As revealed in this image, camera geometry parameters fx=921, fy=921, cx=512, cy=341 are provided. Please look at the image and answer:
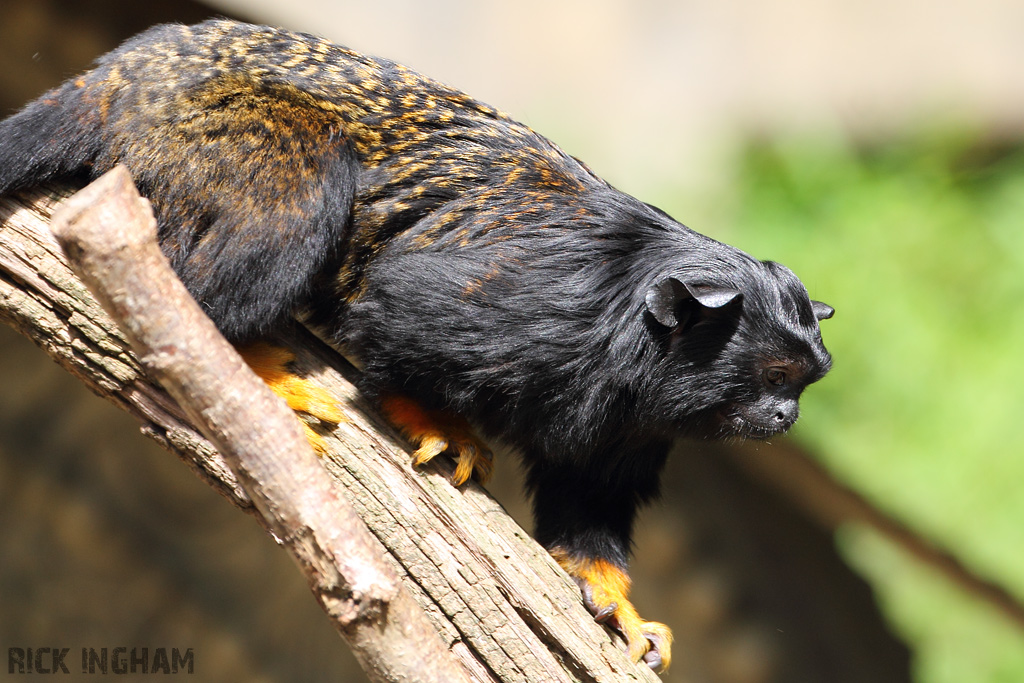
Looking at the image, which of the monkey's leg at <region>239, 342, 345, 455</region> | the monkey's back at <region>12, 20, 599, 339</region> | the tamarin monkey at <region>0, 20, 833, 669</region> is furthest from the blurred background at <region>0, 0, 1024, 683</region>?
the monkey's leg at <region>239, 342, 345, 455</region>

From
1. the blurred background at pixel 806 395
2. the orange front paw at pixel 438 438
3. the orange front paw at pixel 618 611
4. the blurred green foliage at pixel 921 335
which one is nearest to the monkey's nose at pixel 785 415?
the blurred background at pixel 806 395

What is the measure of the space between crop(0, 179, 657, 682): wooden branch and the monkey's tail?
0.36 feet

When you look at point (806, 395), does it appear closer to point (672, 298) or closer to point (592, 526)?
point (592, 526)

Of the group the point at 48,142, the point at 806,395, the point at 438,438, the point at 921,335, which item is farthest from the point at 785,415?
the point at 921,335

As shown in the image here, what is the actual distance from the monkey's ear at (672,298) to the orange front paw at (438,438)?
32.9 inches

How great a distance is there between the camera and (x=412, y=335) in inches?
129

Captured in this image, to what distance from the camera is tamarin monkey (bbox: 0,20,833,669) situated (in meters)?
3.17

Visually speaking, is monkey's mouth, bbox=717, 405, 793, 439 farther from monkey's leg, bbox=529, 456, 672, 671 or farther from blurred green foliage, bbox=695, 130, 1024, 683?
blurred green foliage, bbox=695, 130, 1024, 683

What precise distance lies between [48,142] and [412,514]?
181 cm

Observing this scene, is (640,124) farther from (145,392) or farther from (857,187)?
(145,392)

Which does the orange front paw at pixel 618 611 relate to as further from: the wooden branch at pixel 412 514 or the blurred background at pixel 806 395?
the blurred background at pixel 806 395

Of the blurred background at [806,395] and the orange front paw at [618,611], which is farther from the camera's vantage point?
the blurred background at [806,395]

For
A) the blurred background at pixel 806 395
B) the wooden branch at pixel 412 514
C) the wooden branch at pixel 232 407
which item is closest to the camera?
the wooden branch at pixel 232 407

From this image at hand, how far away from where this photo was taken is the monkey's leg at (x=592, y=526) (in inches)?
140
